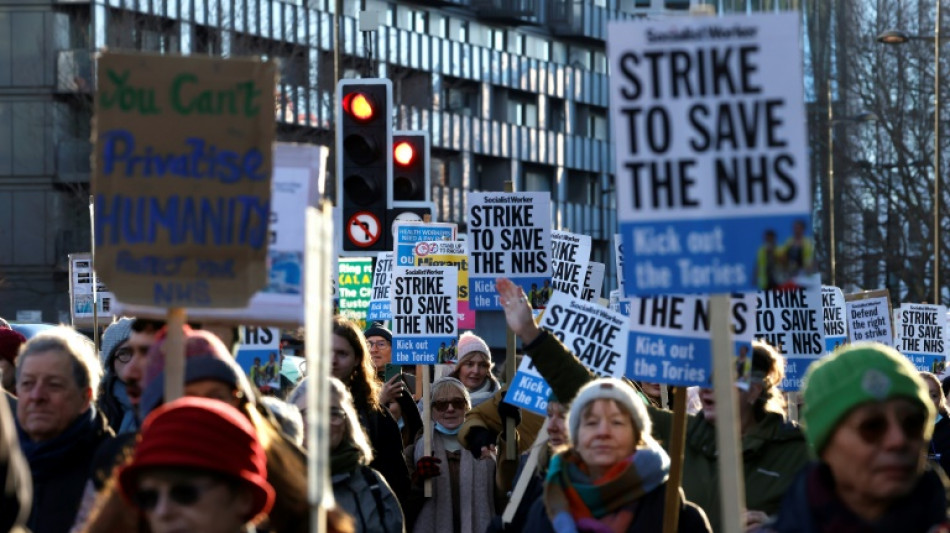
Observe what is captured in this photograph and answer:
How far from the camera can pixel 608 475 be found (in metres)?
6.96

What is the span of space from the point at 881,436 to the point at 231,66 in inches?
85.8

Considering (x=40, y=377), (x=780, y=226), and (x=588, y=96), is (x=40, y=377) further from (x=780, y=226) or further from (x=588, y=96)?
(x=588, y=96)

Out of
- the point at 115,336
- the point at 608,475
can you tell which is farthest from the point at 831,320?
the point at 608,475

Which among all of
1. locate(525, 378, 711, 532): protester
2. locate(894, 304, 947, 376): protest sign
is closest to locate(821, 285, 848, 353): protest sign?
locate(894, 304, 947, 376): protest sign

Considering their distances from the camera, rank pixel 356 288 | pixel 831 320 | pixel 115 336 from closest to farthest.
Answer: pixel 115 336 < pixel 831 320 < pixel 356 288

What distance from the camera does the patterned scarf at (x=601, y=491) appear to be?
22.5 feet

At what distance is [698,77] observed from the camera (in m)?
6.04

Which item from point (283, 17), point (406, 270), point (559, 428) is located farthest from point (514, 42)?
point (559, 428)

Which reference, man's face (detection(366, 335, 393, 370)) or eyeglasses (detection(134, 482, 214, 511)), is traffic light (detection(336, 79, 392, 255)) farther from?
eyeglasses (detection(134, 482, 214, 511))

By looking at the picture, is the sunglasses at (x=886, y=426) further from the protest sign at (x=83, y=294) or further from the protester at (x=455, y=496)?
the protest sign at (x=83, y=294)

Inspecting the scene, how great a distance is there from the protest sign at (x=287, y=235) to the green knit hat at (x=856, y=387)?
2042 millimetres

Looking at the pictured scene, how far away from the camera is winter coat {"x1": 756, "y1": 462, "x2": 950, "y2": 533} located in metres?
5.20

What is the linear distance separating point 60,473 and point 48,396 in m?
0.27

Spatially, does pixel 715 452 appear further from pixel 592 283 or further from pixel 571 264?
pixel 592 283
